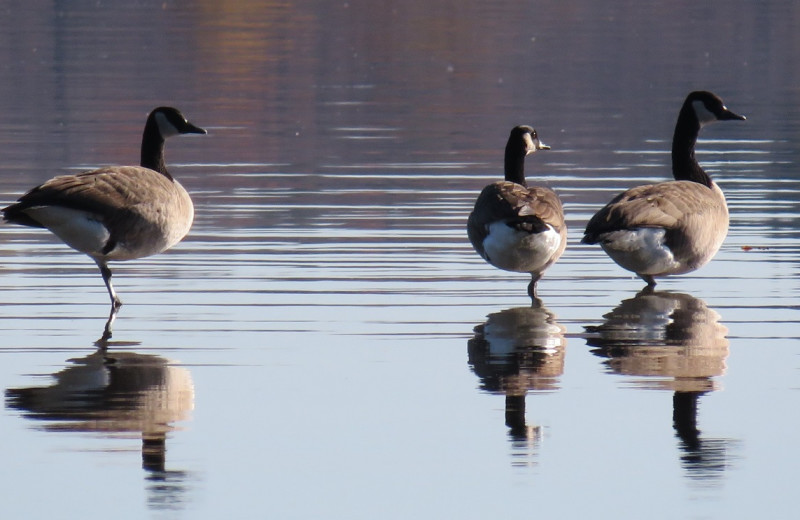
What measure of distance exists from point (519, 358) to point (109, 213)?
11.5 ft

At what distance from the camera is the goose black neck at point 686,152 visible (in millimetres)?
14508

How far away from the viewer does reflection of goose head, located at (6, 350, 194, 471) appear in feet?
26.1

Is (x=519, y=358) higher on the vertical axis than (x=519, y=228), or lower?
lower

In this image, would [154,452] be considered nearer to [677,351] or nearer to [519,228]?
[677,351]

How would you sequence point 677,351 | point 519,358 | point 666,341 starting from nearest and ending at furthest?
point 519,358
point 677,351
point 666,341

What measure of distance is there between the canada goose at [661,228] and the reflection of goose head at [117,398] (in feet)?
12.9

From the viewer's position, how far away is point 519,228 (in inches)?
464

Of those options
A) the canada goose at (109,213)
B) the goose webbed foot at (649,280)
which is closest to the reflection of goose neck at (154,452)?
the canada goose at (109,213)

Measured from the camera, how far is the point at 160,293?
12180mm

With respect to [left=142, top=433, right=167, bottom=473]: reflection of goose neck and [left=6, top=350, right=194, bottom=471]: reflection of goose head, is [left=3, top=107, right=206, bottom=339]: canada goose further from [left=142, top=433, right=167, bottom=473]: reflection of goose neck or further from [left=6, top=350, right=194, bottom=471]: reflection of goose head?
[left=142, top=433, right=167, bottom=473]: reflection of goose neck

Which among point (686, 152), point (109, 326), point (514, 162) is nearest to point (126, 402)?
point (109, 326)

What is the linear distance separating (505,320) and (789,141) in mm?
14635

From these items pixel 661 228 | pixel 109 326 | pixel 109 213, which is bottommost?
pixel 109 326

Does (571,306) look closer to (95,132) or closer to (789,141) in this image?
(789,141)
